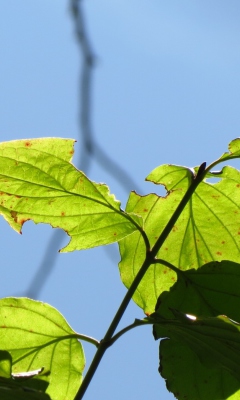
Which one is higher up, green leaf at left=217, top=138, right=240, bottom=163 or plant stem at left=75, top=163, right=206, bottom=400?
green leaf at left=217, top=138, right=240, bottom=163

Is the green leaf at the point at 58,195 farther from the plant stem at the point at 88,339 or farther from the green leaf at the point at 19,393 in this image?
the green leaf at the point at 19,393

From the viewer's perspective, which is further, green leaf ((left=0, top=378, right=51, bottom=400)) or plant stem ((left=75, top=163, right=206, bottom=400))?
plant stem ((left=75, top=163, right=206, bottom=400))

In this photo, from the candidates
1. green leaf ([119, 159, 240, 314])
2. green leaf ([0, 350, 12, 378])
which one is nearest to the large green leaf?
green leaf ([119, 159, 240, 314])

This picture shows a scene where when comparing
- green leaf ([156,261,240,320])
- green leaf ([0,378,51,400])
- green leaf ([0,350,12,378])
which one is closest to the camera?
green leaf ([0,378,51,400])

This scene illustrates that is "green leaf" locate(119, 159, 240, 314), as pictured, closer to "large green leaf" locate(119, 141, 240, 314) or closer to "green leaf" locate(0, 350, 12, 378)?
"large green leaf" locate(119, 141, 240, 314)

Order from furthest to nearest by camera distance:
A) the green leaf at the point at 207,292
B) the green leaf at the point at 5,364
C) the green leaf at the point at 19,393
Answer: the green leaf at the point at 207,292, the green leaf at the point at 5,364, the green leaf at the point at 19,393

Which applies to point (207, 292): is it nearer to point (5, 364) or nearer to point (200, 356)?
point (200, 356)

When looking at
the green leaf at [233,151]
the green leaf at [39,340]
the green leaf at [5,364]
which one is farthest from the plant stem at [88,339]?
the green leaf at [233,151]
